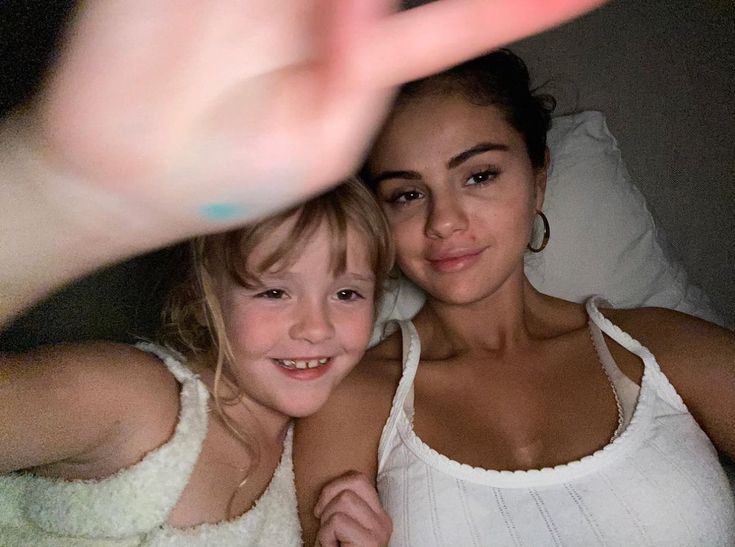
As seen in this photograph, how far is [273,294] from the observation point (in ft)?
2.73

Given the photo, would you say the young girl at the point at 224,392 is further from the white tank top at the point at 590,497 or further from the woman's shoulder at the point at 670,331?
the woman's shoulder at the point at 670,331

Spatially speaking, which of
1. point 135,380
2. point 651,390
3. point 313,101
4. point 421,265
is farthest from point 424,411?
point 313,101

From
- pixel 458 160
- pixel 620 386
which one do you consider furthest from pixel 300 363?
pixel 620 386


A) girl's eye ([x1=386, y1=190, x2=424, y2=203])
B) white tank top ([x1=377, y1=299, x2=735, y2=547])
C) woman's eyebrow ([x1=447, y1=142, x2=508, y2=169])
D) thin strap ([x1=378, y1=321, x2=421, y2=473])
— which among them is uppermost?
woman's eyebrow ([x1=447, y1=142, x2=508, y2=169])

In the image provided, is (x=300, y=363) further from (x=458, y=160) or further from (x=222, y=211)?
(x=222, y=211)

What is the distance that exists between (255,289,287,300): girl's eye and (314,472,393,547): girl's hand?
0.95 feet

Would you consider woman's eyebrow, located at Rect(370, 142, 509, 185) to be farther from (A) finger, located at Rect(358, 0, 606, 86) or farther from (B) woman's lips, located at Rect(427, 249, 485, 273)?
(A) finger, located at Rect(358, 0, 606, 86)

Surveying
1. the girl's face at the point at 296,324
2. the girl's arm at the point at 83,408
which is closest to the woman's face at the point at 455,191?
the girl's face at the point at 296,324

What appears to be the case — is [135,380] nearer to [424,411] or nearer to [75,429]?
[75,429]

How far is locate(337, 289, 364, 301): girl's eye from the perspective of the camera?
2.90 ft

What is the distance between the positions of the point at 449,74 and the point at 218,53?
2.24 ft

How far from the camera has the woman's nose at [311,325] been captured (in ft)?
2.65

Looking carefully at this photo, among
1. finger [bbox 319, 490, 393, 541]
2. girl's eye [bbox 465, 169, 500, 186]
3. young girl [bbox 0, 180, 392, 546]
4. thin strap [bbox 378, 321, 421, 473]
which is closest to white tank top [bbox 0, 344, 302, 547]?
young girl [bbox 0, 180, 392, 546]

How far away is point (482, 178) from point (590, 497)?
49cm
